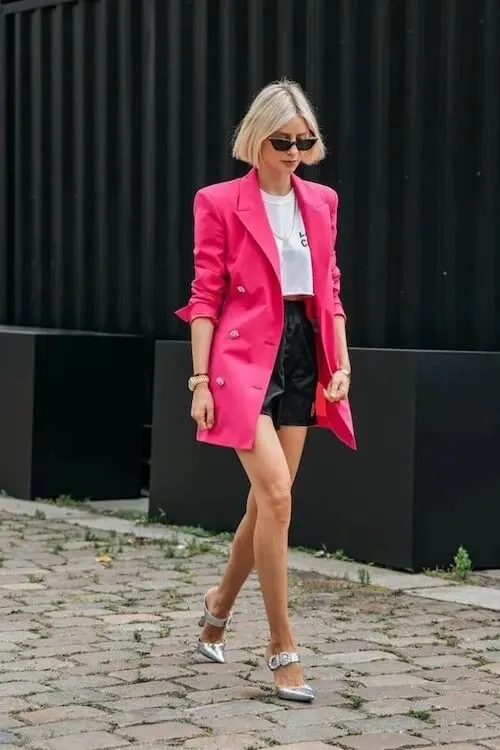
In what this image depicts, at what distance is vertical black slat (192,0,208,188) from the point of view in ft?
32.4

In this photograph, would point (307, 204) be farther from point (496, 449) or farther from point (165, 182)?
point (165, 182)

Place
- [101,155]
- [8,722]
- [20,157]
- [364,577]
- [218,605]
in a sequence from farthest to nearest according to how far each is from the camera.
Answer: [20,157] → [101,155] → [364,577] → [218,605] → [8,722]

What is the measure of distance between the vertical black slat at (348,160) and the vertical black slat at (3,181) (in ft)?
12.1

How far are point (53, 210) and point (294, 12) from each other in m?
2.85

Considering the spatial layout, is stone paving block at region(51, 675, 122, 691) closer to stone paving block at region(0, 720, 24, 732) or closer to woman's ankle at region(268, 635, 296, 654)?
stone paving block at region(0, 720, 24, 732)

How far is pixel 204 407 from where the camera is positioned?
5102mm

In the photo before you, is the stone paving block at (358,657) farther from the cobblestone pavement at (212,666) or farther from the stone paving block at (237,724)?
the stone paving block at (237,724)

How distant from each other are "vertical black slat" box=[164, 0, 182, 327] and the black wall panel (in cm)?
1

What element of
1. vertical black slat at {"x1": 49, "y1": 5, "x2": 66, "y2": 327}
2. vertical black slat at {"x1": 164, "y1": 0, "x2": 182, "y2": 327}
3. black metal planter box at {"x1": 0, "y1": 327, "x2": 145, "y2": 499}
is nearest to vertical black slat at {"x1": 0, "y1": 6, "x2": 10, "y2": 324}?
vertical black slat at {"x1": 49, "y1": 5, "x2": 66, "y2": 327}

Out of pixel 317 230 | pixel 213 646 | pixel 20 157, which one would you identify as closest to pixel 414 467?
pixel 213 646

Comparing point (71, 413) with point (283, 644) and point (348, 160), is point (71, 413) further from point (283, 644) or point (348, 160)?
point (283, 644)

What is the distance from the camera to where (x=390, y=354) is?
25.0ft

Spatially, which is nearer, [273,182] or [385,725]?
[385,725]

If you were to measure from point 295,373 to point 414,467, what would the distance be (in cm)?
238
